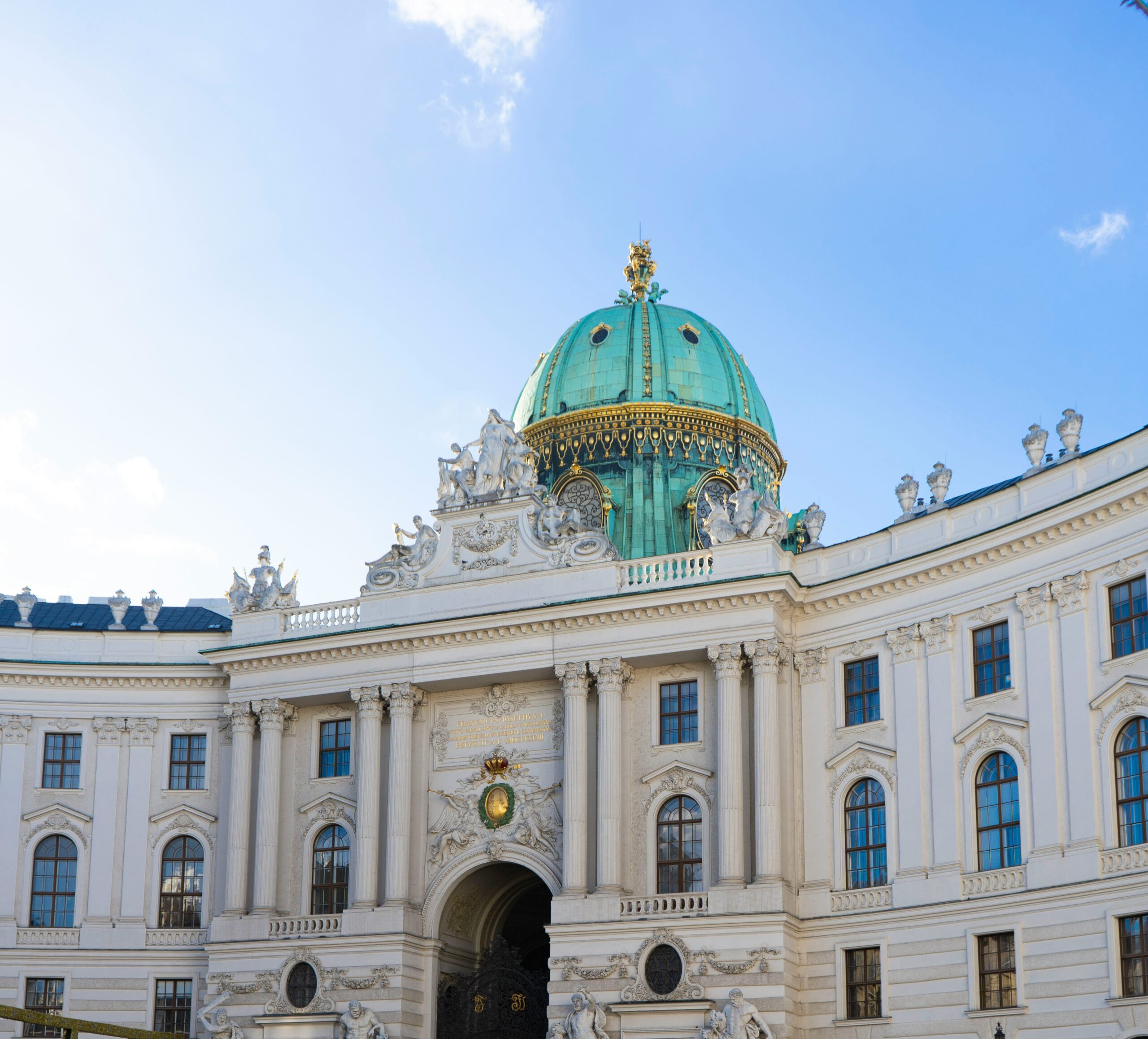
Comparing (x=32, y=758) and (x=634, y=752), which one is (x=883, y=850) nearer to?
(x=634, y=752)

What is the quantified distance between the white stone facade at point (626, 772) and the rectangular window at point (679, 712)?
397 mm

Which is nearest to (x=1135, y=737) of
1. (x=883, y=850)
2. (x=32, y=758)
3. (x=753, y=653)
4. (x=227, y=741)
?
(x=883, y=850)

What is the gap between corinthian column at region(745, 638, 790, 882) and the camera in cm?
4075

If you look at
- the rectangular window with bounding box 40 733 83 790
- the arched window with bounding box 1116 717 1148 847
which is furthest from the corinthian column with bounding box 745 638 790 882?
the rectangular window with bounding box 40 733 83 790

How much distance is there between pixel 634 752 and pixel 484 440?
1022cm

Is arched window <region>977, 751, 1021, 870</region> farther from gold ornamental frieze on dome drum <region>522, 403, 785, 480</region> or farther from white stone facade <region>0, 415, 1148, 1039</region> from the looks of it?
gold ornamental frieze on dome drum <region>522, 403, 785, 480</region>

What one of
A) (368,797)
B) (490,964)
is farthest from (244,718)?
(490,964)

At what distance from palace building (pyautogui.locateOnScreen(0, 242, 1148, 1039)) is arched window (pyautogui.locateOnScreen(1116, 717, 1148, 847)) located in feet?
0.21

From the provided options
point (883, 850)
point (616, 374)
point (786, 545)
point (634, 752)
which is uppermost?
point (616, 374)

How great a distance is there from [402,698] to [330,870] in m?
5.28

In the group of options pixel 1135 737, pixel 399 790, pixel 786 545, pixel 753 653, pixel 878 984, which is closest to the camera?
pixel 1135 737

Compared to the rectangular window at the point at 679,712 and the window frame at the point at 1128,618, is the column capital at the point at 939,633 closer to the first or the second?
the window frame at the point at 1128,618

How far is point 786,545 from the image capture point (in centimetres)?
5628

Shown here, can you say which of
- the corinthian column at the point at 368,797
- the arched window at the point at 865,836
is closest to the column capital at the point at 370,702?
the corinthian column at the point at 368,797
